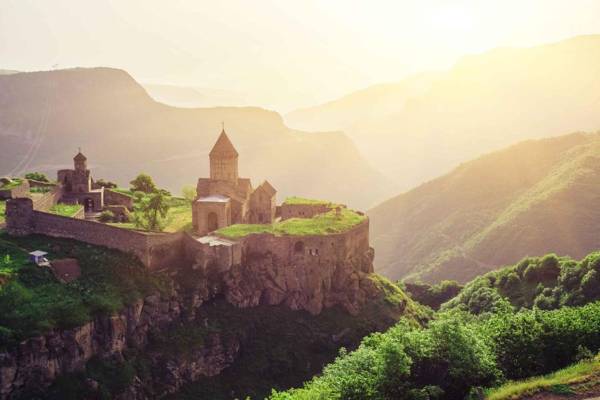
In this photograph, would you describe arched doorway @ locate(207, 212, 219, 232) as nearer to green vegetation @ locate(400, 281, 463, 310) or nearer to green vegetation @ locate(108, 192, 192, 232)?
green vegetation @ locate(108, 192, 192, 232)

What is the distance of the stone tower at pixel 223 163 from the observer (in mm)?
50531

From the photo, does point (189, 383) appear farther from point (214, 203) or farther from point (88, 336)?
point (214, 203)

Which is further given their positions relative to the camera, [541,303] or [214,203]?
[541,303]

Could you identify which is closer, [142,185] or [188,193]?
[142,185]

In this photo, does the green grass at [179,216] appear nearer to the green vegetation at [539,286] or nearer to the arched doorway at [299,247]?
the arched doorway at [299,247]

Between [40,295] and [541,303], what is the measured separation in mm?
40586

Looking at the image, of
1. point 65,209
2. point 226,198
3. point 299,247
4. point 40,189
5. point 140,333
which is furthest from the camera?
point 40,189

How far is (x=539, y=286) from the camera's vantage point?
5294 cm

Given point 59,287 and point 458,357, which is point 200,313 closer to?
point 59,287

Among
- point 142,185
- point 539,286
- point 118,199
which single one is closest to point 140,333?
point 118,199

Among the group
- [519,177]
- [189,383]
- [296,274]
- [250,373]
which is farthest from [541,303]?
[519,177]

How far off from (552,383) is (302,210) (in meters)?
33.5

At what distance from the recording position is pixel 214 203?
4650 cm

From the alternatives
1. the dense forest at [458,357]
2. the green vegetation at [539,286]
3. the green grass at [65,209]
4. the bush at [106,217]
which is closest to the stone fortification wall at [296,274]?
the dense forest at [458,357]
